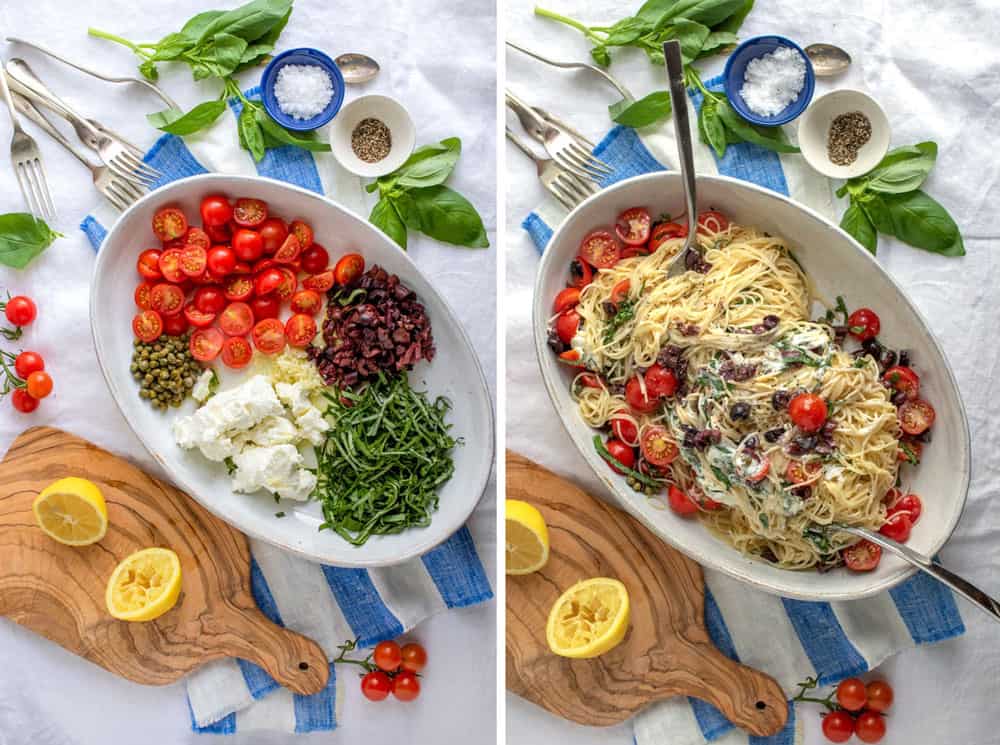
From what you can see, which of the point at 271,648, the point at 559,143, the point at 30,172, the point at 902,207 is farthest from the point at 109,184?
the point at 902,207

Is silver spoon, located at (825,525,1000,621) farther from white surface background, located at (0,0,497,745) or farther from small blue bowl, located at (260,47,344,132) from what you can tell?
small blue bowl, located at (260,47,344,132)

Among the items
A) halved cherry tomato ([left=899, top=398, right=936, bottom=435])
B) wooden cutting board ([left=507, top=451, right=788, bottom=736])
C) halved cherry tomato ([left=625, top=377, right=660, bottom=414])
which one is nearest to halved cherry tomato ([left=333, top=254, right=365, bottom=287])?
wooden cutting board ([left=507, top=451, right=788, bottom=736])

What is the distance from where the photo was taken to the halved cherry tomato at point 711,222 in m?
2.37

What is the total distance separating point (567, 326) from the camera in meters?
2.33

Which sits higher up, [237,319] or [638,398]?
[638,398]

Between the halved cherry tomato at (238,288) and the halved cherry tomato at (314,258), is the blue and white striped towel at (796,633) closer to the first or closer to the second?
the halved cherry tomato at (314,258)

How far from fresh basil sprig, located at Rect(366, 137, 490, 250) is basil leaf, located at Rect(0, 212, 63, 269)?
0.92 m

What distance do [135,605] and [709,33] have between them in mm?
2100

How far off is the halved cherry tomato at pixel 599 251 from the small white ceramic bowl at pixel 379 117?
566 mm

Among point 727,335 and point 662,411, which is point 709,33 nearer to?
point 727,335

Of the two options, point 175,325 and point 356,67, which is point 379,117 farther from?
point 175,325

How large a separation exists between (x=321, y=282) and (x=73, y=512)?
34.9 inches

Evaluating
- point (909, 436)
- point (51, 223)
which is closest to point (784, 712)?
point (909, 436)

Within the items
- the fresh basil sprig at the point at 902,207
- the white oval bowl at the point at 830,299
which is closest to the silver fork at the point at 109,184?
the white oval bowl at the point at 830,299
